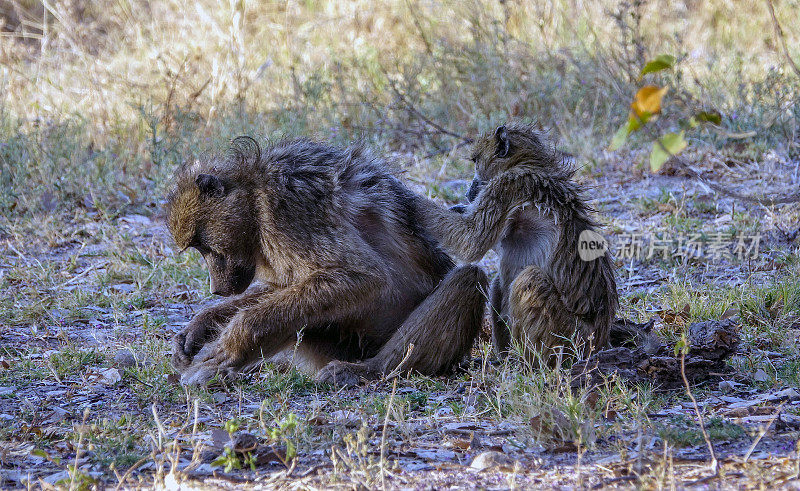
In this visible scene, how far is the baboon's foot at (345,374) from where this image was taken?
3977 millimetres

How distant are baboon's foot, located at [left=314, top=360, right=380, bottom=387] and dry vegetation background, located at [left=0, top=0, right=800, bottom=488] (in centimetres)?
6

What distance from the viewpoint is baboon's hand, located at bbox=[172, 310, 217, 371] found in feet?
13.7

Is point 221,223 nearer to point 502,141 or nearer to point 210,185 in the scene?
point 210,185

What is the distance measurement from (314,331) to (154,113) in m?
4.99

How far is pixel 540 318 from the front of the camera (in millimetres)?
3854

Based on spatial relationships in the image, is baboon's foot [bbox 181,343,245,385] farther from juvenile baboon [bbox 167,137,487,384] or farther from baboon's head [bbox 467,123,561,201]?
baboon's head [bbox 467,123,561,201]

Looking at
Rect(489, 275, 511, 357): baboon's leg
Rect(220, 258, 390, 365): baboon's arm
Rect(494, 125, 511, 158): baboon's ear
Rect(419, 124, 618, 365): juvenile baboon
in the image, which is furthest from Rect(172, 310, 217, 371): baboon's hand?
Rect(494, 125, 511, 158): baboon's ear

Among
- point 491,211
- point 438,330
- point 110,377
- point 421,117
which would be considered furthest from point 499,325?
point 421,117

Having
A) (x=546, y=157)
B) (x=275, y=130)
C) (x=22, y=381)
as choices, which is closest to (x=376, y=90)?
(x=275, y=130)

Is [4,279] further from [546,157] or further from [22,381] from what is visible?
[546,157]

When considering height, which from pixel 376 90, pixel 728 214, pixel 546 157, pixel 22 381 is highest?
pixel 376 90

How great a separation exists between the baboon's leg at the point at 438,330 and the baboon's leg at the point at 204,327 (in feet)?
2.03

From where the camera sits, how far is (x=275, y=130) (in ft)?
25.3

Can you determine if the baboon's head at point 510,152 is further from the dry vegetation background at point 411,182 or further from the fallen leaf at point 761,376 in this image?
the fallen leaf at point 761,376
